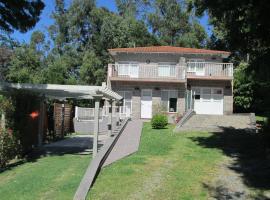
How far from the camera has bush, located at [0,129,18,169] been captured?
43.7 feet

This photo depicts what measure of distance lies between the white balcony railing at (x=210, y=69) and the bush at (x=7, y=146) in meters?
21.1

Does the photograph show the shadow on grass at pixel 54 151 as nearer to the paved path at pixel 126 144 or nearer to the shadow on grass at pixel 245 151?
the paved path at pixel 126 144

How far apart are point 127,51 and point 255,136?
16453 millimetres

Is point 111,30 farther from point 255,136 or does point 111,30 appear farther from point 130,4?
point 255,136

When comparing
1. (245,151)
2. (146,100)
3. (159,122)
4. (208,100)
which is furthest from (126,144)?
(208,100)

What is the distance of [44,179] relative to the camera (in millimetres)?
11172

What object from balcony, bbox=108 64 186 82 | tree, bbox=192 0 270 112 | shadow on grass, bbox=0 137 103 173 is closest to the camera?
tree, bbox=192 0 270 112

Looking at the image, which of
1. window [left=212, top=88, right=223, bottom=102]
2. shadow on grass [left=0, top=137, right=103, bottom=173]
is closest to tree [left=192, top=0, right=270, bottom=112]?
shadow on grass [left=0, top=137, right=103, bottom=173]

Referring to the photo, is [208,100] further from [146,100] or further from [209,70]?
[146,100]

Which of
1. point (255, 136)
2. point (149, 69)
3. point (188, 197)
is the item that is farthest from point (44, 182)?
point (149, 69)

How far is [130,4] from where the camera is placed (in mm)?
53906

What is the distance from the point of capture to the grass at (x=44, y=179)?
384 inches

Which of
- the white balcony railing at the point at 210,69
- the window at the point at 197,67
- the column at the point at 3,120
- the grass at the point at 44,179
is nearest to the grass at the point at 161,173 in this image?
the grass at the point at 44,179

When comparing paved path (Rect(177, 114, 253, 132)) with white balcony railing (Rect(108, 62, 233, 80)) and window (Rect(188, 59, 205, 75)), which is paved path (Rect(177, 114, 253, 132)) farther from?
window (Rect(188, 59, 205, 75))
